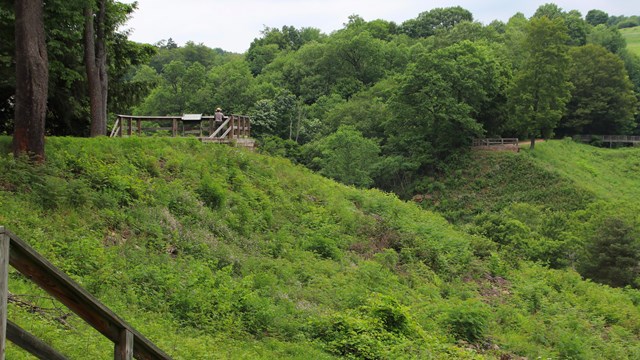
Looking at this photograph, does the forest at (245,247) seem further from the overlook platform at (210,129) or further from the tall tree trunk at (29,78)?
the overlook platform at (210,129)

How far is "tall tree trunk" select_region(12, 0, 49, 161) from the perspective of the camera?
502 inches

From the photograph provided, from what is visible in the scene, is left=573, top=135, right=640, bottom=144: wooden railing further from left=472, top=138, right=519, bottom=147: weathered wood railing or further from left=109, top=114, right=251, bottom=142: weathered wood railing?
left=109, top=114, right=251, bottom=142: weathered wood railing

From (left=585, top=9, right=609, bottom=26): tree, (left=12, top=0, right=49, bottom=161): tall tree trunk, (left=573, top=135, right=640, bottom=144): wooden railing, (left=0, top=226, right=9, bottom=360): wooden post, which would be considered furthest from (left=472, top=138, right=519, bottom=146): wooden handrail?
(left=585, top=9, right=609, bottom=26): tree

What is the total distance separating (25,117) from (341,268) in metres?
8.01

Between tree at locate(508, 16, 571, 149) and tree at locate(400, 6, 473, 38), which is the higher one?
tree at locate(400, 6, 473, 38)

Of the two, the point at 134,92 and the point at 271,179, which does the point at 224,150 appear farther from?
the point at 134,92

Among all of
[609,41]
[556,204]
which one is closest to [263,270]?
[556,204]

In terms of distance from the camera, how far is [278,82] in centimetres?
8381

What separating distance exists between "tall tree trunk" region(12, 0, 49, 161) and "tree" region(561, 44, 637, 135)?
60613 mm

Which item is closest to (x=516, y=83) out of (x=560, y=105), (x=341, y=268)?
(x=560, y=105)

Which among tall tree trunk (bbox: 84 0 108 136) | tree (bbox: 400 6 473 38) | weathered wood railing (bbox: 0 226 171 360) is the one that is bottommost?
weathered wood railing (bbox: 0 226 171 360)

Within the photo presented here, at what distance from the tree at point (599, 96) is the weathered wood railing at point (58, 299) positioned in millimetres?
66110

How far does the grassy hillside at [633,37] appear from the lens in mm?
118863

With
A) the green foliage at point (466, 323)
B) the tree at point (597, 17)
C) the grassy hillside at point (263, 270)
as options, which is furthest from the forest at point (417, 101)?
the tree at point (597, 17)
